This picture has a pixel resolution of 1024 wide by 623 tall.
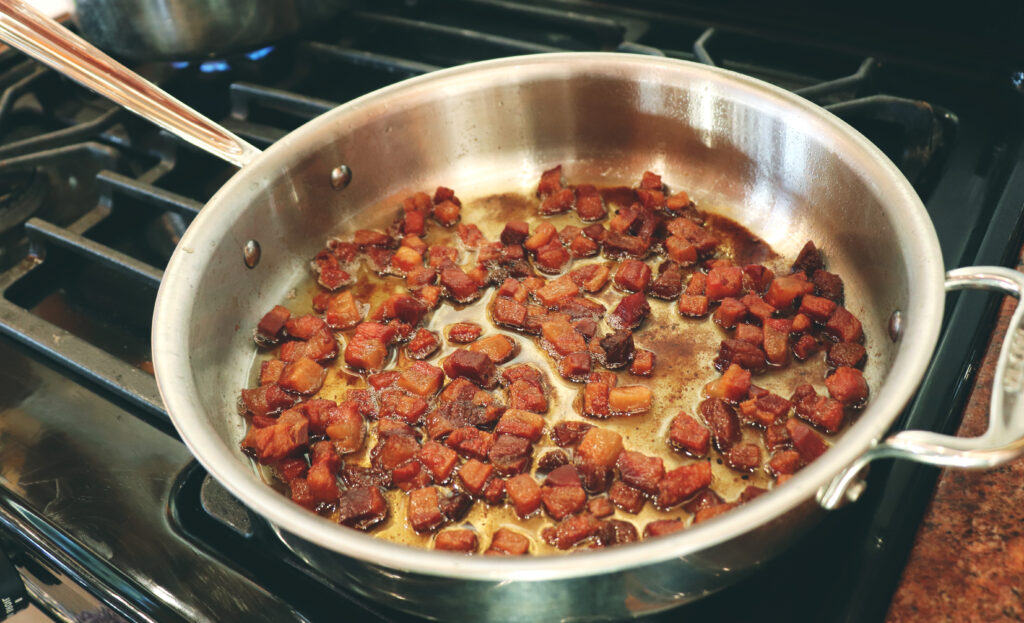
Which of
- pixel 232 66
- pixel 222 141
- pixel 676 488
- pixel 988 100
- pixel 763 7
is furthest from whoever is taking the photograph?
pixel 232 66

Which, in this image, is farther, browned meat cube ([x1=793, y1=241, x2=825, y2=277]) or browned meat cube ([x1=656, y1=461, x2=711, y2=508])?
browned meat cube ([x1=793, y1=241, x2=825, y2=277])

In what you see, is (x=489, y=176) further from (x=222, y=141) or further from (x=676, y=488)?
(x=676, y=488)

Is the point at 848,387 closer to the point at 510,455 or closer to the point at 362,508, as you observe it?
the point at 510,455

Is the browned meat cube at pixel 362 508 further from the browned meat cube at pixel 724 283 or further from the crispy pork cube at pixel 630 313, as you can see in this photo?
the browned meat cube at pixel 724 283

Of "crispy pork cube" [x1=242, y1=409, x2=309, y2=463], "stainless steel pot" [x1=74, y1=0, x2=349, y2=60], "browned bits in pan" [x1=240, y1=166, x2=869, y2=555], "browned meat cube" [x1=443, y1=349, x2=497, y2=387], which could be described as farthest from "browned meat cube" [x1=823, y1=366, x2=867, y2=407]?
"stainless steel pot" [x1=74, y1=0, x2=349, y2=60]

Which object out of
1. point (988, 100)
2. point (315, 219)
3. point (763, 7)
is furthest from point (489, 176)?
point (988, 100)

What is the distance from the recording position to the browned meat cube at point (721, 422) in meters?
0.96

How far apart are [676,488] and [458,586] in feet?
1.09

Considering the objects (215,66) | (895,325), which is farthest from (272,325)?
(895,325)

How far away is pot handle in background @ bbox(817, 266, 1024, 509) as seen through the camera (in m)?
0.64

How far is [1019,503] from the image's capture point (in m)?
0.78

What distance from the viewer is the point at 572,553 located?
64 cm

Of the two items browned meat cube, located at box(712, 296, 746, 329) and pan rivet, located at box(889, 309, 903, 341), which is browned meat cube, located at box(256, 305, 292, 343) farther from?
pan rivet, located at box(889, 309, 903, 341)

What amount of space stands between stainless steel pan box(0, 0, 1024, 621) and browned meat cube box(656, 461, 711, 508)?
6.3 inches
